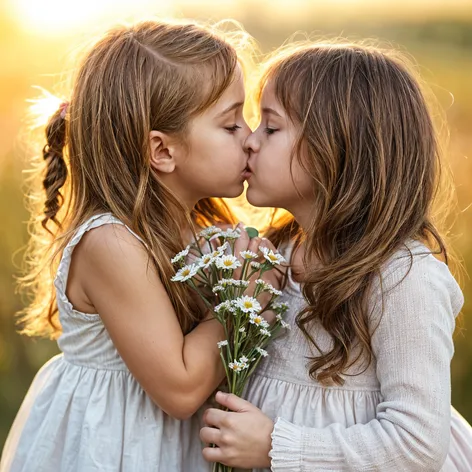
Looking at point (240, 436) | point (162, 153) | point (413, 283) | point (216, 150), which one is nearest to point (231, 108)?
point (216, 150)

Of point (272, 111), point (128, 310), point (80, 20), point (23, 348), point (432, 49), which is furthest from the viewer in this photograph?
point (432, 49)

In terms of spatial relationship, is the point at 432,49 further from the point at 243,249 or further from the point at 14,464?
the point at 14,464

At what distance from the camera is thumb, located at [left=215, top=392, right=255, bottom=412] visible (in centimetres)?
224

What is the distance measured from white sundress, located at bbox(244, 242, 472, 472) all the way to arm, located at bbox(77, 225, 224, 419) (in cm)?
27

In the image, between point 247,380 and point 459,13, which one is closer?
point 247,380

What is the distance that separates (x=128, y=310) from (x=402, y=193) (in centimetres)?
83

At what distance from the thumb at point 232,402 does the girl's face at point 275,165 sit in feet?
1.94

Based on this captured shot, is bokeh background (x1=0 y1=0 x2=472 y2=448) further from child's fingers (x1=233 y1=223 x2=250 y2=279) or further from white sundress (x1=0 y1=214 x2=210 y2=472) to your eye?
child's fingers (x1=233 y1=223 x2=250 y2=279)

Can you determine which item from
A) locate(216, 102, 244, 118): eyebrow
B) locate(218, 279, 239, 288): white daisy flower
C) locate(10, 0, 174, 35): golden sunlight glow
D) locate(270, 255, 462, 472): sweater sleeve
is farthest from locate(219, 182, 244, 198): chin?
locate(10, 0, 174, 35): golden sunlight glow

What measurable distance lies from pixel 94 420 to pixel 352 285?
34.2 inches

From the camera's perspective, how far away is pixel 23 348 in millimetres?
4211

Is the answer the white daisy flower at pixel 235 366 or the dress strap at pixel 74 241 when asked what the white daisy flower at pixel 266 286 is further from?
the dress strap at pixel 74 241

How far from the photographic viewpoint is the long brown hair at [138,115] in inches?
95.7

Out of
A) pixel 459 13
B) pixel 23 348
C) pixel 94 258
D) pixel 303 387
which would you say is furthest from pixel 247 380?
pixel 459 13
